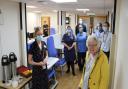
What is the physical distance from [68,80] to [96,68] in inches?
109

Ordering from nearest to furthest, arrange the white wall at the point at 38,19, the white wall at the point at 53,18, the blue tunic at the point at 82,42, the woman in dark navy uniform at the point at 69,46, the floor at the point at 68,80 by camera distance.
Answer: the floor at the point at 68,80 → the woman in dark navy uniform at the point at 69,46 → the blue tunic at the point at 82,42 → the white wall at the point at 38,19 → the white wall at the point at 53,18

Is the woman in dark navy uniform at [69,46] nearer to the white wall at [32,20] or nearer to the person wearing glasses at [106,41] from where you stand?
the person wearing glasses at [106,41]

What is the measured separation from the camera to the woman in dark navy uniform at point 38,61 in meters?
3.03

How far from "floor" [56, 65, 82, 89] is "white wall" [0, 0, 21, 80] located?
148 centimetres

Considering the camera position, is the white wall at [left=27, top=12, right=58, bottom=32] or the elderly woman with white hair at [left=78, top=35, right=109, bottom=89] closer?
the elderly woman with white hair at [left=78, top=35, right=109, bottom=89]

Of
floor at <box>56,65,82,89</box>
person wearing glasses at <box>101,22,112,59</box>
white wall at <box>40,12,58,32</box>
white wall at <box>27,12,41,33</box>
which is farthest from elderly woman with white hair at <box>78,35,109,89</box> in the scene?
white wall at <box>40,12,58,32</box>

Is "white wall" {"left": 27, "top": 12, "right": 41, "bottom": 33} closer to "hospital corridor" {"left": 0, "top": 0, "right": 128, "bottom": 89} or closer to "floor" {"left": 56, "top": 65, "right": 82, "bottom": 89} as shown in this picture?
"floor" {"left": 56, "top": 65, "right": 82, "bottom": 89}

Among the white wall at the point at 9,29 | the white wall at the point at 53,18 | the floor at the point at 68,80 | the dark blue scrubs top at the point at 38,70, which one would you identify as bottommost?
the floor at the point at 68,80

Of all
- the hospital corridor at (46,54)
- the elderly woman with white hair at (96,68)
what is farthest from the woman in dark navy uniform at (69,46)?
the elderly woman with white hair at (96,68)

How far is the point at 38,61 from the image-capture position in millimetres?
3078

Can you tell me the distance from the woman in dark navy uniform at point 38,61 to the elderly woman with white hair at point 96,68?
126cm

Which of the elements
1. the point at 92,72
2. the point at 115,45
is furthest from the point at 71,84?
the point at 92,72

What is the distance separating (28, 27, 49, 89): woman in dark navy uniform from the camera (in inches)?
119

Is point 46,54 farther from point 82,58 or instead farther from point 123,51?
point 82,58
